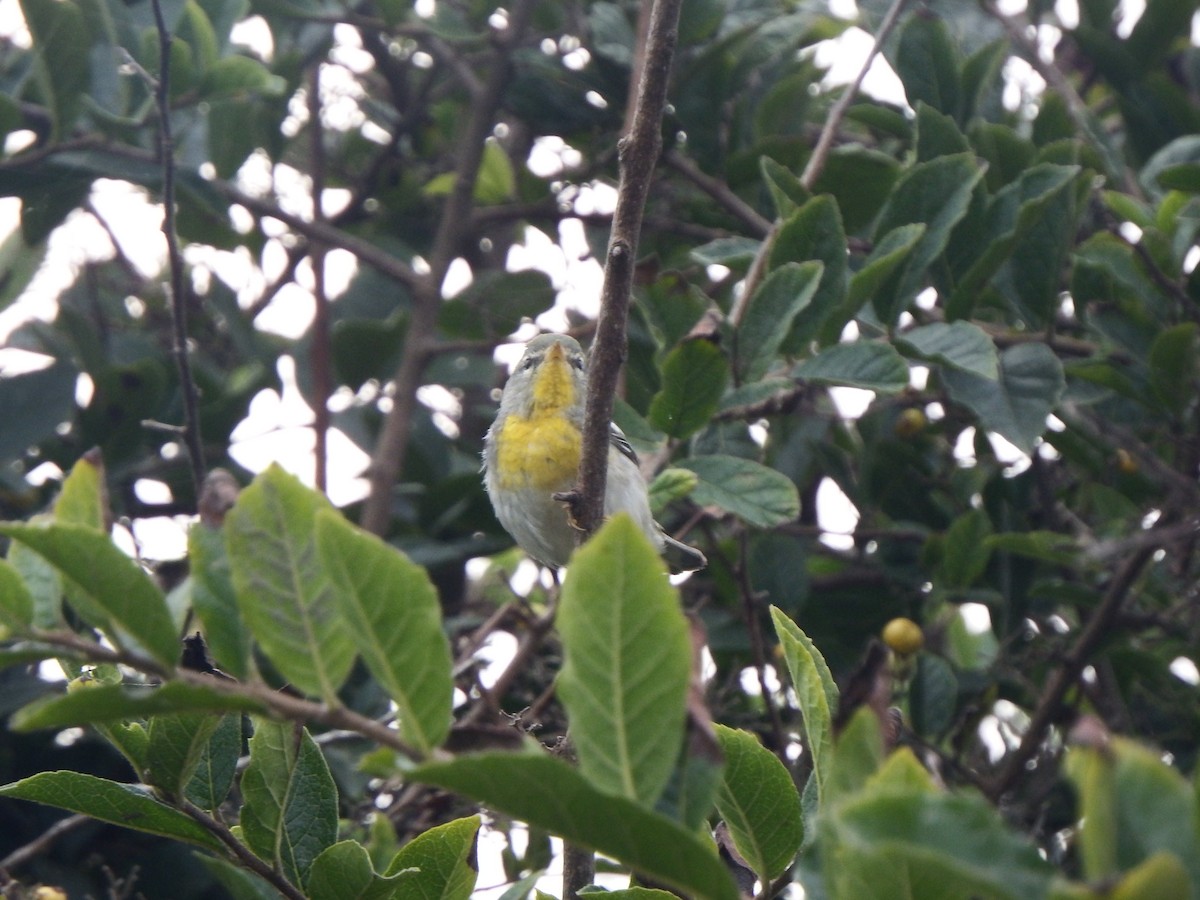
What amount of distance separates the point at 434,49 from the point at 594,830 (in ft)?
12.0

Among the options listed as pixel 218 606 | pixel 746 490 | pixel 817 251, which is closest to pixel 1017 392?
pixel 817 251

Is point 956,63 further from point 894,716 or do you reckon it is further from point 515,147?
point 894,716

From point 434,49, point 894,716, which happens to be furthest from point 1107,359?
point 434,49

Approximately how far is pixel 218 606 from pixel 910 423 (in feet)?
9.53

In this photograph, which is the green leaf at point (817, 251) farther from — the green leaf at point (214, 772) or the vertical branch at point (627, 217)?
the green leaf at point (214, 772)

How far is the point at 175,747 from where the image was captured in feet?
5.43

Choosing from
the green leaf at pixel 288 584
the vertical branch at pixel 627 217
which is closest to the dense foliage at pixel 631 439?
the green leaf at pixel 288 584

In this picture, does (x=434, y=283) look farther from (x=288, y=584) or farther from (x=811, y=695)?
(x=288, y=584)

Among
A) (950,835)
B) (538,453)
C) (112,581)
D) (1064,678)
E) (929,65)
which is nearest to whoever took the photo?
(950,835)

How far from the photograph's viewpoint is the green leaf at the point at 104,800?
168 cm

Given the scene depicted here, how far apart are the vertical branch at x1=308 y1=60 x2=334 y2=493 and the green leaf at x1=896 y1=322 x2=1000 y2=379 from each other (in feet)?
6.05

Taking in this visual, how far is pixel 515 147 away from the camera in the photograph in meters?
4.93

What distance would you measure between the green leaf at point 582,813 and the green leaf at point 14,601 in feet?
1.45

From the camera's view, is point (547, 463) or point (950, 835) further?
point (547, 463)
